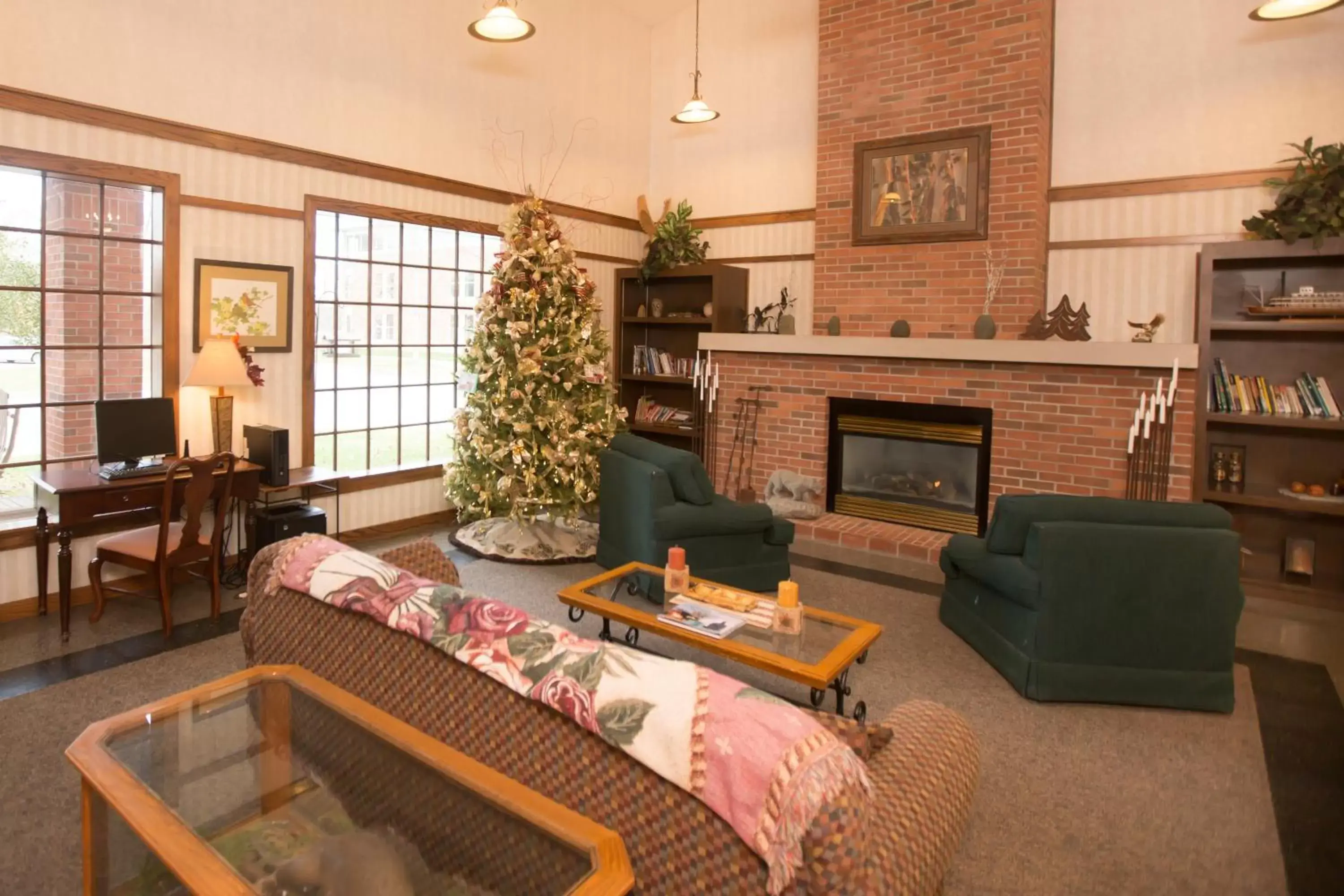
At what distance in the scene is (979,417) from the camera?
6059 mm

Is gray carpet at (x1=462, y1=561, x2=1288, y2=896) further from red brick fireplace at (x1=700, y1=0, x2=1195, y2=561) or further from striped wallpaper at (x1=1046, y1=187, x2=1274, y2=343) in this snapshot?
striped wallpaper at (x1=1046, y1=187, x2=1274, y2=343)

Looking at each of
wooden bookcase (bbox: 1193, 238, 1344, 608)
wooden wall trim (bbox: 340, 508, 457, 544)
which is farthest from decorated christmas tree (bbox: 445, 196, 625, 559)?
wooden bookcase (bbox: 1193, 238, 1344, 608)

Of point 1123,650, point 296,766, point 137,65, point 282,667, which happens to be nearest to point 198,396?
point 137,65

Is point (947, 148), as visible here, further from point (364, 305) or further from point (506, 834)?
point (506, 834)

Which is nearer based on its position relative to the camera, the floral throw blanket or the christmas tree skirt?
the floral throw blanket

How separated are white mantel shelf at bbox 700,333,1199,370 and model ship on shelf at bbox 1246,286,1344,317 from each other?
444 millimetres

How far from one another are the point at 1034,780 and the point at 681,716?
2060mm

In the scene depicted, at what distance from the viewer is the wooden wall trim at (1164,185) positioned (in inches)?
209

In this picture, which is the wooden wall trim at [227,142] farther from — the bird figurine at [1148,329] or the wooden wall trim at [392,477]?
the bird figurine at [1148,329]

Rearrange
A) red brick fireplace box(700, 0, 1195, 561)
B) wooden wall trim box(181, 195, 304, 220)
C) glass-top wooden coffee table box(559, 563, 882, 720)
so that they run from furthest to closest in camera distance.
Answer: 1. red brick fireplace box(700, 0, 1195, 561)
2. wooden wall trim box(181, 195, 304, 220)
3. glass-top wooden coffee table box(559, 563, 882, 720)

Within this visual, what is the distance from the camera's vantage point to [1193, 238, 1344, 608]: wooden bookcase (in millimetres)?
4977

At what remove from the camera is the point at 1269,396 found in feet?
16.7

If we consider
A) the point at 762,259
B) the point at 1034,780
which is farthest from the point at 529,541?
the point at 1034,780

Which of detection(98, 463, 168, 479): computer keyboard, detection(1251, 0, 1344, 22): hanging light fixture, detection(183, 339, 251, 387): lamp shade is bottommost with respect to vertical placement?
detection(98, 463, 168, 479): computer keyboard
